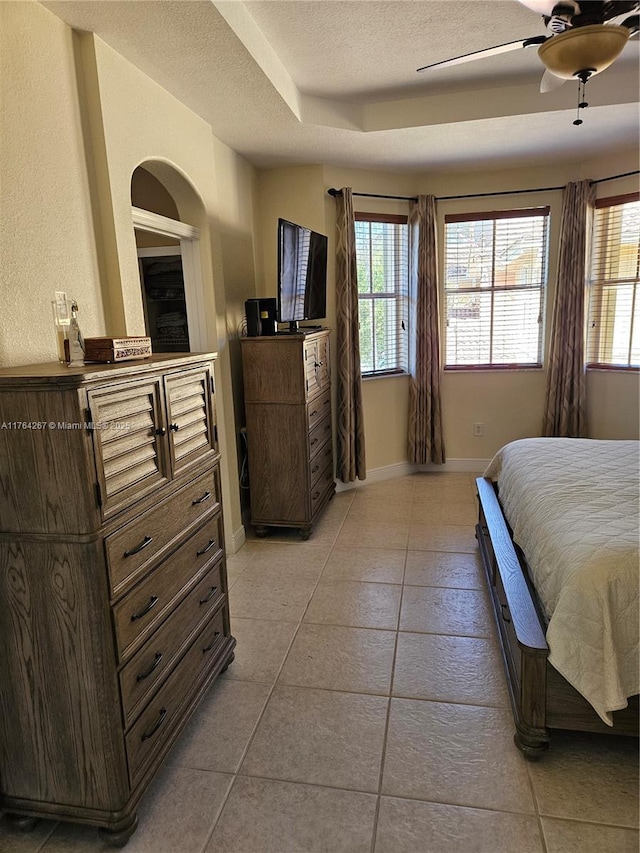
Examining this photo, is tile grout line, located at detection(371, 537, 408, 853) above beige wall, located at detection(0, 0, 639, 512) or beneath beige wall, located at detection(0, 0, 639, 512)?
beneath

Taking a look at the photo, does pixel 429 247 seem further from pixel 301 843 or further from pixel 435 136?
pixel 301 843

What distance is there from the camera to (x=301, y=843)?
60.2 inches

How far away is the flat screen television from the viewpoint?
129 inches

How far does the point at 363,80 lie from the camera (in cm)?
307

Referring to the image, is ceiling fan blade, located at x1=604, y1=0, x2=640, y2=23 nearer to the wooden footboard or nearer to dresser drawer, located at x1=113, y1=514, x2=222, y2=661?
the wooden footboard

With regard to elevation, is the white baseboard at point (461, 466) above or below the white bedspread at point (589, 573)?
below

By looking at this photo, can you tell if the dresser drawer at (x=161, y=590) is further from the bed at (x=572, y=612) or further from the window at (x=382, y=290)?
the window at (x=382, y=290)

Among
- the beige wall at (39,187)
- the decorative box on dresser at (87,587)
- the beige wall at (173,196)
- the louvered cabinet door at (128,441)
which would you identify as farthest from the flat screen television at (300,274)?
the louvered cabinet door at (128,441)

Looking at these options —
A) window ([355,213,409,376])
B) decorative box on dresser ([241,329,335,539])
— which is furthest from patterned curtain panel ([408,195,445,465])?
decorative box on dresser ([241,329,335,539])

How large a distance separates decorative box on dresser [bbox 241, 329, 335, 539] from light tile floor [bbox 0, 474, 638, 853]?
798 millimetres

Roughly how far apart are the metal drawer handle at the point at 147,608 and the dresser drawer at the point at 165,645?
10cm

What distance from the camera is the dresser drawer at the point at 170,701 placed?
1575mm

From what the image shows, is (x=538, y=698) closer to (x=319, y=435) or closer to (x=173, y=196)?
(x=319, y=435)

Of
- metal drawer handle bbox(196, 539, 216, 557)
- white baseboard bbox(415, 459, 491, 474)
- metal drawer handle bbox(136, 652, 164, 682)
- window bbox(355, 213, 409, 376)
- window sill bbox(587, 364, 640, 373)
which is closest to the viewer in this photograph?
metal drawer handle bbox(136, 652, 164, 682)
